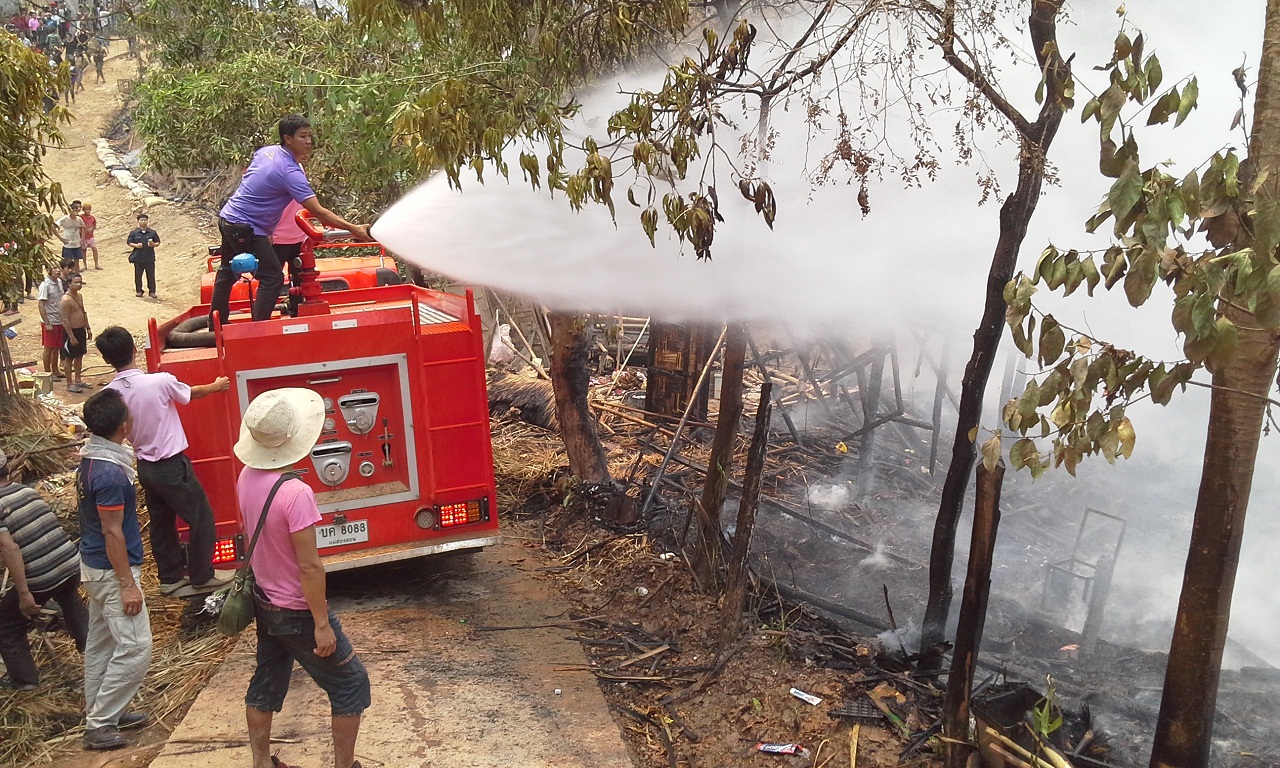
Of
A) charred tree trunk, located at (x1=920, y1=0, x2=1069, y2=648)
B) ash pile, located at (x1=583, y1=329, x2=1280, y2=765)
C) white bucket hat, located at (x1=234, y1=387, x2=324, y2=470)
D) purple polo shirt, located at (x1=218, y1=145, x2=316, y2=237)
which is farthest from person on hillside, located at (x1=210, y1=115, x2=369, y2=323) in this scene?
charred tree trunk, located at (x1=920, y1=0, x2=1069, y2=648)

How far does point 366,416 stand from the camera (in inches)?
244

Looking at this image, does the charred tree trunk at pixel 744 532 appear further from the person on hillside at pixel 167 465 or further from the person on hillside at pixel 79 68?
the person on hillside at pixel 79 68

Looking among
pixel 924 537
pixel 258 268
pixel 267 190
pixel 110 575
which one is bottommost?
pixel 924 537

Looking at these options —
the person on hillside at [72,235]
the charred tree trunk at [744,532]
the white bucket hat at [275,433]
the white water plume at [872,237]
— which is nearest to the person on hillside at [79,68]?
the person on hillside at [72,235]

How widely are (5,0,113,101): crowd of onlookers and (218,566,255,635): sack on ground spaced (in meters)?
25.2

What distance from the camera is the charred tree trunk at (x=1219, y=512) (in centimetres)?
394

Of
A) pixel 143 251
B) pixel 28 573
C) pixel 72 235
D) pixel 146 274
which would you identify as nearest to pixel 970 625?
pixel 28 573

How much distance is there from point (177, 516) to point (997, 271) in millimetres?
4873

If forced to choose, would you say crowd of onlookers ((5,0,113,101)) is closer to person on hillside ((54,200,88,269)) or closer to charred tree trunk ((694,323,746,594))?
person on hillside ((54,200,88,269))

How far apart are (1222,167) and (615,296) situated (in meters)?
4.80

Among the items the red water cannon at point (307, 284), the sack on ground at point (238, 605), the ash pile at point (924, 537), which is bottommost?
the ash pile at point (924, 537)

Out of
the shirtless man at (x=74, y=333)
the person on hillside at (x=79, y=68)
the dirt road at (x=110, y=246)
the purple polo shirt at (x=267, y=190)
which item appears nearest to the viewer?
the purple polo shirt at (x=267, y=190)

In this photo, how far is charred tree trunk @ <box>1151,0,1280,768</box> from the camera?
3.94 meters

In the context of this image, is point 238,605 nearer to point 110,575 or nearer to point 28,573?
point 110,575
